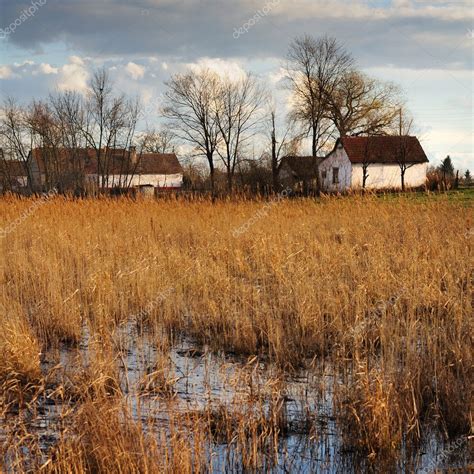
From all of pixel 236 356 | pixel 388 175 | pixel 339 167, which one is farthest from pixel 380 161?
pixel 236 356

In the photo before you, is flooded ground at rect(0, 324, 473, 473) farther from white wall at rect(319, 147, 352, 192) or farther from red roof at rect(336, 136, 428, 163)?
red roof at rect(336, 136, 428, 163)

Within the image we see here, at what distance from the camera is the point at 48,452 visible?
11.5 feet

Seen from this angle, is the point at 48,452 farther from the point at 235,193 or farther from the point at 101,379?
the point at 235,193

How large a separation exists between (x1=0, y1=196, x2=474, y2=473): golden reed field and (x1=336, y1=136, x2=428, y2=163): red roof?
125 feet

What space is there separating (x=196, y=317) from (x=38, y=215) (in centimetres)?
805

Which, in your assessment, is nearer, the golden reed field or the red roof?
the golden reed field

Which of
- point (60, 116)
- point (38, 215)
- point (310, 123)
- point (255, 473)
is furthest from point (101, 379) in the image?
point (310, 123)

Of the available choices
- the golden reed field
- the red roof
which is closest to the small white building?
the red roof

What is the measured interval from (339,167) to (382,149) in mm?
3862

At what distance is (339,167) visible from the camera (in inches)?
1972

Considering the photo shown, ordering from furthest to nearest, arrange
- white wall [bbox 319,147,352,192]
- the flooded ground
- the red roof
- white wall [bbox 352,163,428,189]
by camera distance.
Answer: white wall [bbox 319,147,352,192] → white wall [bbox 352,163,428,189] → the red roof → the flooded ground

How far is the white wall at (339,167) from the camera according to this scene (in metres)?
48.7

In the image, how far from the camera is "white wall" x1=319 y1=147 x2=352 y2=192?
1917 inches

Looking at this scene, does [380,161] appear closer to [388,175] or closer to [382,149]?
[382,149]
